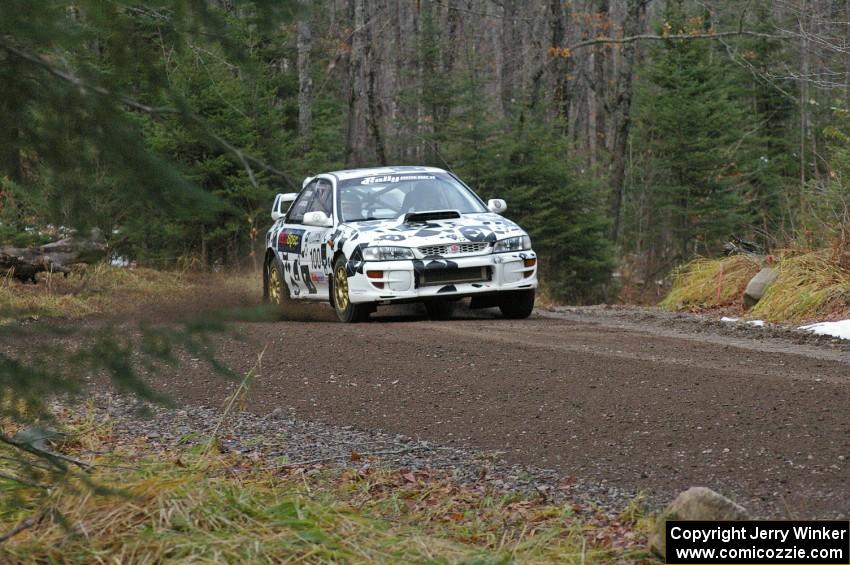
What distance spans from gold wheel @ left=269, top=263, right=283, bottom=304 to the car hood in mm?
1959

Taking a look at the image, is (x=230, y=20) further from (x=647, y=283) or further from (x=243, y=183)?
(x=647, y=283)

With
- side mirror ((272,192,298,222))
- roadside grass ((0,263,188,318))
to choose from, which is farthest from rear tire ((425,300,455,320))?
roadside grass ((0,263,188,318))

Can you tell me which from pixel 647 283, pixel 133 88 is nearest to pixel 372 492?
pixel 133 88

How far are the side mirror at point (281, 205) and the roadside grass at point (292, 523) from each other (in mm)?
10113

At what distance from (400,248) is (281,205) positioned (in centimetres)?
432

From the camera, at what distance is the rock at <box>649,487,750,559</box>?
4.52m

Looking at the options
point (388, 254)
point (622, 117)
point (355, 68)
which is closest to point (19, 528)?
point (388, 254)

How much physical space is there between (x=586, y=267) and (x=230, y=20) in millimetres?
19914

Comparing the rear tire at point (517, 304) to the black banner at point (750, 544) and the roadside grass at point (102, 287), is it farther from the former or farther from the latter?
the black banner at point (750, 544)

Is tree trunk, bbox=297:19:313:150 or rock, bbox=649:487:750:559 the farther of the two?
tree trunk, bbox=297:19:313:150

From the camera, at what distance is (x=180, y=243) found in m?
23.5

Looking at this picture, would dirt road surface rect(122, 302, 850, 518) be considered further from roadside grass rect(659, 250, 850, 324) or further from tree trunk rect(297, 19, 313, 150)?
tree trunk rect(297, 19, 313, 150)

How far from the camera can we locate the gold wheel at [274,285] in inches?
581

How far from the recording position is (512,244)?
42.1 feet
